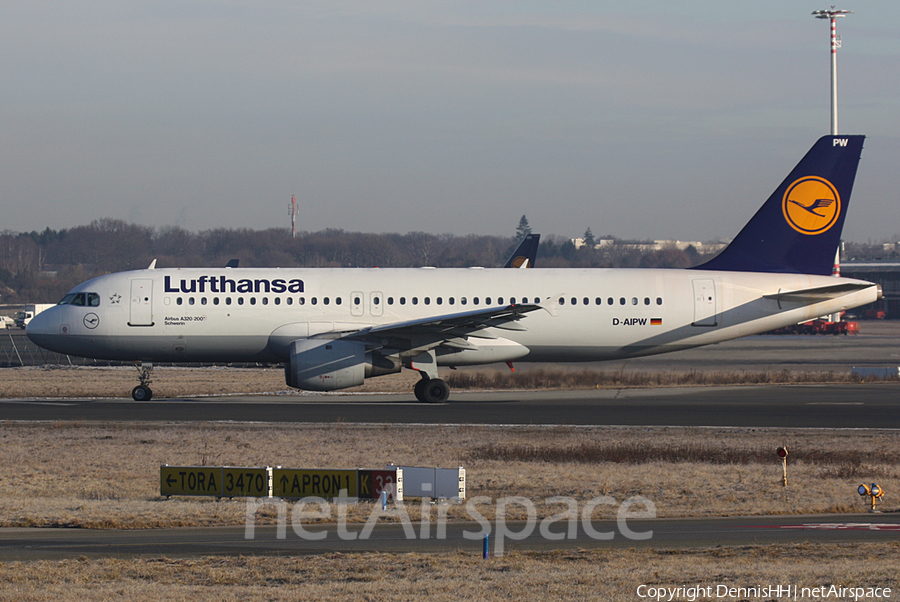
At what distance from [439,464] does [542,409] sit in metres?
11.8

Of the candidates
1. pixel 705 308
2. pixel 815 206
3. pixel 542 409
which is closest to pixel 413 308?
pixel 542 409

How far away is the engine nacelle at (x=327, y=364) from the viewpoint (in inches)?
1227

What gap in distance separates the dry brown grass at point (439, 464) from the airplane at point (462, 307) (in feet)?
23.6

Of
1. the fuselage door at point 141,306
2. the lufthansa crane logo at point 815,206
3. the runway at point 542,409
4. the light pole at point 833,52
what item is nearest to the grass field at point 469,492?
the runway at point 542,409

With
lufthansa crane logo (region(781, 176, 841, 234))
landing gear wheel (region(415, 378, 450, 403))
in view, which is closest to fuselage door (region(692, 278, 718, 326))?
lufthansa crane logo (region(781, 176, 841, 234))

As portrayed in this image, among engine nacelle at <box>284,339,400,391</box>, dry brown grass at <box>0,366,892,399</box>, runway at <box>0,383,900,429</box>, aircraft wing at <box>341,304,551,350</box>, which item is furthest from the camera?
dry brown grass at <box>0,366,892,399</box>

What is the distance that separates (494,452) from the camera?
21.1m

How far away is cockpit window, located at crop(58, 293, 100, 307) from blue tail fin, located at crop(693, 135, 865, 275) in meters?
22.7

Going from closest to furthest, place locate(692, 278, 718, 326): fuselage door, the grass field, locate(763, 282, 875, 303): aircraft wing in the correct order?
the grass field, locate(763, 282, 875, 303): aircraft wing, locate(692, 278, 718, 326): fuselage door

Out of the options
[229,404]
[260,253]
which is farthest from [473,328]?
[260,253]

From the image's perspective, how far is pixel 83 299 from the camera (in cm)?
3369

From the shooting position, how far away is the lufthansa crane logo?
35750mm

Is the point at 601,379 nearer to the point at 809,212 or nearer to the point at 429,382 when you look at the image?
the point at 809,212

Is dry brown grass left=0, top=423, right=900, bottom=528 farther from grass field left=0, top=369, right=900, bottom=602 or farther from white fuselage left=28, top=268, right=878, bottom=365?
white fuselage left=28, top=268, right=878, bottom=365
